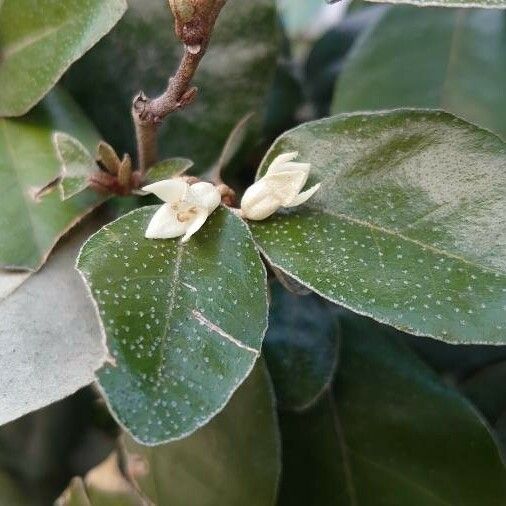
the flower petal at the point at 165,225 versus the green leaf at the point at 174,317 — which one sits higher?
the flower petal at the point at 165,225

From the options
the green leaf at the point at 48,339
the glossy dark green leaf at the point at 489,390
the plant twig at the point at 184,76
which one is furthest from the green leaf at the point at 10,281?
the glossy dark green leaf at the point at 489,390

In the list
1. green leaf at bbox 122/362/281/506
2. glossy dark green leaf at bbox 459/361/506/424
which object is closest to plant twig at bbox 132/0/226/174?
green leaf at bbox 122/362/281/506

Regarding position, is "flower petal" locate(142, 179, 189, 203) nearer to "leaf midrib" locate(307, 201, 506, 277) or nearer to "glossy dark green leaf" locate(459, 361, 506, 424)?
"leaf midrib" locate(307, 201, 506, 277)

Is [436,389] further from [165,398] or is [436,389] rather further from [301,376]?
[165,398]

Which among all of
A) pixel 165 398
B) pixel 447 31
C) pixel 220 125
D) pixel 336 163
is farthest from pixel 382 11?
pixel 165 398

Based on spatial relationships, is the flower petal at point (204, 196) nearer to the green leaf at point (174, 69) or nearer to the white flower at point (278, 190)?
the white flower at point (278, 190)

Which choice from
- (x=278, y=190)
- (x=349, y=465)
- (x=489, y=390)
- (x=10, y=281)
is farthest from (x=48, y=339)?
(x=489, y=390)
